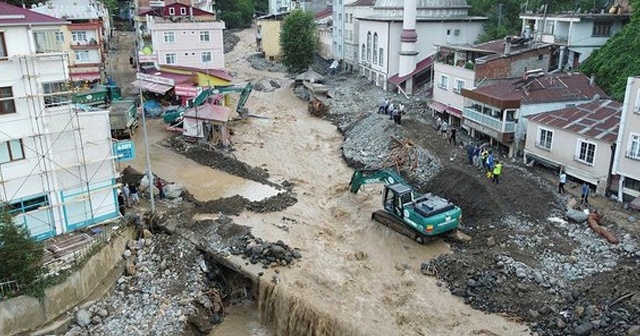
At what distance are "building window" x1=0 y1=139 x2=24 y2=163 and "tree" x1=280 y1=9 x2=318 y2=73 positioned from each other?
46652 mm

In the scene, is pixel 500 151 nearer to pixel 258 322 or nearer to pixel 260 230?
pixel 260 230

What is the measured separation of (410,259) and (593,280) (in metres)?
7.70

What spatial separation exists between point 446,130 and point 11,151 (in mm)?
27192

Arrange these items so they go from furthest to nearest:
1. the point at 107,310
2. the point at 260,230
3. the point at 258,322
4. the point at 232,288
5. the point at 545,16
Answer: the point at 545,16
the point at 260,230
the point at 232,288
the point at 258,322
the point at 107,310

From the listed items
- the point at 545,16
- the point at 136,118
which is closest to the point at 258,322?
→ the point at 136,118

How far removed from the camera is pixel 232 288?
23875 mm

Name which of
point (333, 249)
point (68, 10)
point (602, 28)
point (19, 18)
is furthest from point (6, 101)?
point (602, 28)

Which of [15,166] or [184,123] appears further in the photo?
[184,123]

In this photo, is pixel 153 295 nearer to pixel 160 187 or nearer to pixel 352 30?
pixel 160 187

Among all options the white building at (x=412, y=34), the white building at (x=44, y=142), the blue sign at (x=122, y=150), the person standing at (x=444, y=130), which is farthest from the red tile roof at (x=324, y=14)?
the white building at (x=44, y=142)

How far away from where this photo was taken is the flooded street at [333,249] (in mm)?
20594

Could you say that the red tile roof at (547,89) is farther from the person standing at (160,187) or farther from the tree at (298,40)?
the tree at (298,40)

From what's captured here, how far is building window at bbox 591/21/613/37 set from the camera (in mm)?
40531

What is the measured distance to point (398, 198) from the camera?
25641mm
